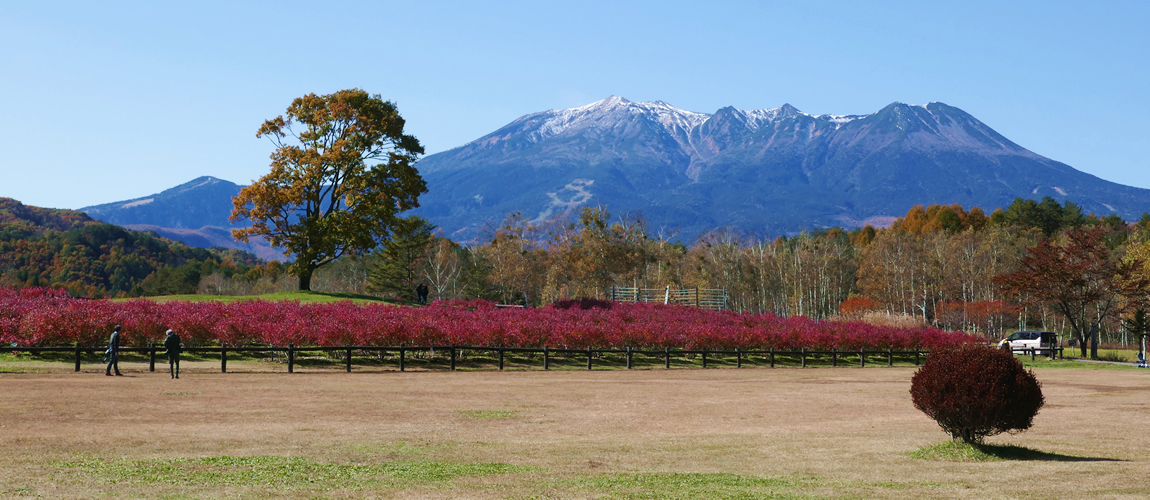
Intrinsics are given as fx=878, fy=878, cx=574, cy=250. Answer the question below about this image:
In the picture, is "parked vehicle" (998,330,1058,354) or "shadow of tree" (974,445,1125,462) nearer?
"shadow of tree" (974,445,1125,462)

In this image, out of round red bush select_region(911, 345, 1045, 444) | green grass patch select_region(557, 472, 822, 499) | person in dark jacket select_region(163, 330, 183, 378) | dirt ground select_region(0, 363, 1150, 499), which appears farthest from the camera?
person in dark jacket select_region(163, 330, 183, 378)

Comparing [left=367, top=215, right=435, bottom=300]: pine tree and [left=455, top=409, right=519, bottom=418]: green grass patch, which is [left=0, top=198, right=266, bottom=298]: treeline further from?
[left=455, top=409, right=519, bottom=418]: green grass patch

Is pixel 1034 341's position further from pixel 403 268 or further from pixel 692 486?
pixel 403 268

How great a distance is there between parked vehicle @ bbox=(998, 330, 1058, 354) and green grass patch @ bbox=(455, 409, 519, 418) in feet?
168

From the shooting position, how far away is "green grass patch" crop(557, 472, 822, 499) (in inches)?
466

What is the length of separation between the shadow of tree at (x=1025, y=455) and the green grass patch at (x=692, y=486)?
4672 mm

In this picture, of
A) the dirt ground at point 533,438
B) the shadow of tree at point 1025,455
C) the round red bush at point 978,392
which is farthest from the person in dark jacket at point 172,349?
the shadow of tree at point 1025,455

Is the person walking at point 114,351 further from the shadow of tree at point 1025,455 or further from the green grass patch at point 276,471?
the shadow of tree at point 1025,455

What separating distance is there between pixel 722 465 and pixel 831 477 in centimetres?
188

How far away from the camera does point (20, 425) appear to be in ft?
55.3

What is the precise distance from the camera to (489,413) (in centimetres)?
2152

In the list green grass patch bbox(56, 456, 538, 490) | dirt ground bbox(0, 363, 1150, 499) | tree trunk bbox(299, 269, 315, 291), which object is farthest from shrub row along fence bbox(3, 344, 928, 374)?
tree trunk bbox(299, 269, 315, 291)

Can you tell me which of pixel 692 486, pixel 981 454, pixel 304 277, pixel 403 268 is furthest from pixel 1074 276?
pixel 403 268

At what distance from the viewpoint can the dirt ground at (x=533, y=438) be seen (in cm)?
1225
